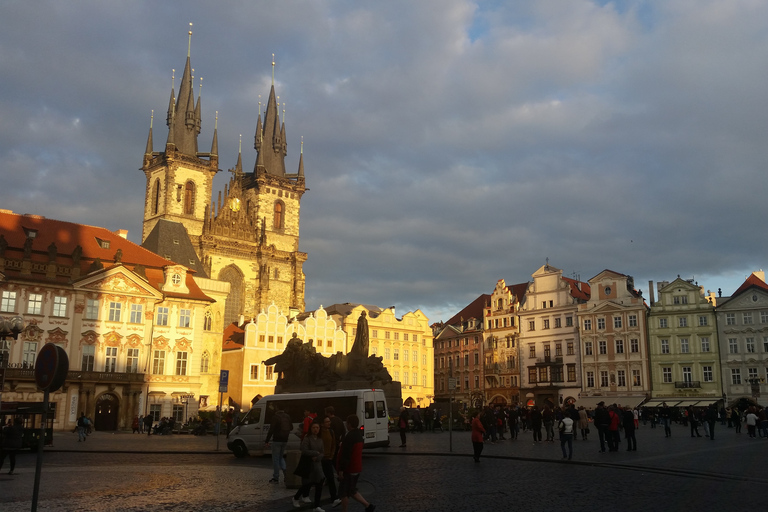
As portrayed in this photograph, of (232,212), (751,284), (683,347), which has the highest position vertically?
(232,212)

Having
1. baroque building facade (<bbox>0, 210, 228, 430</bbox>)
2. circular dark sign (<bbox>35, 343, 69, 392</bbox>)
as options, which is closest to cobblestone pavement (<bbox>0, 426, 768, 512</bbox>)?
circular dark sign (<bbox>35, 343, 69, 392</bbox>)

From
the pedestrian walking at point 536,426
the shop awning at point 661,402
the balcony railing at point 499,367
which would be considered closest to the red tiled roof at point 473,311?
the balcony railing at point 499,367

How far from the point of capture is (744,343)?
63.1m

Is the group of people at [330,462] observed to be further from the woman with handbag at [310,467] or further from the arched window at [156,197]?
the arched window at [156,197]

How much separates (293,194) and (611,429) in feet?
273

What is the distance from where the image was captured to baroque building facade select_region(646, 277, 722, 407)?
63750mm

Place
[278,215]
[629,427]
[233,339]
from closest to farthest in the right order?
[629,427]
[233,339]
[278,215]

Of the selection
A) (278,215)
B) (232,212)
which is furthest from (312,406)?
(278,215)

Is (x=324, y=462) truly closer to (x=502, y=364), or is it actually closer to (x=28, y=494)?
(x=28, y=494)

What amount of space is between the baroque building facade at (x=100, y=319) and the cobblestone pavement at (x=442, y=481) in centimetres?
2481

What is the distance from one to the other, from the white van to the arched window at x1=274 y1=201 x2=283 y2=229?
75697mm

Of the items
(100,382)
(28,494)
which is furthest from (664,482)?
(100,382)

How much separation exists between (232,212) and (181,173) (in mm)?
7853

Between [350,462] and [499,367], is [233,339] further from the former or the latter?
[350,462]
